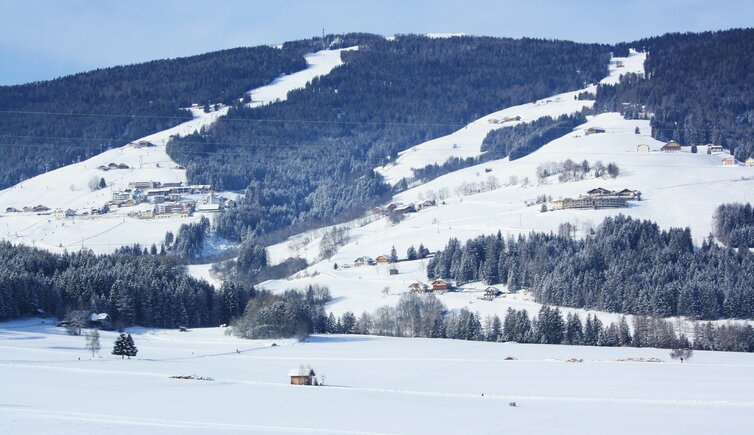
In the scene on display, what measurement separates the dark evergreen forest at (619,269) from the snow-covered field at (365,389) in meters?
15.7

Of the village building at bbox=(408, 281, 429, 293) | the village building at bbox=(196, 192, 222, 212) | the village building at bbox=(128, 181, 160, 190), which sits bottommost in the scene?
the village building at bbox=(408, 281, 429, 293)

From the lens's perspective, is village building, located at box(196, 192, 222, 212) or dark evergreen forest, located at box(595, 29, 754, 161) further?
dark evergreen forest, located at box(595, 29, 754, 161)

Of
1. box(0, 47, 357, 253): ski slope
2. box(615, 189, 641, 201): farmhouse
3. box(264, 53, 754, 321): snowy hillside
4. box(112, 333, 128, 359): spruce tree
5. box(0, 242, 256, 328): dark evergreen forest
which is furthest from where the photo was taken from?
box(0, 47, 357, 253): ski slope

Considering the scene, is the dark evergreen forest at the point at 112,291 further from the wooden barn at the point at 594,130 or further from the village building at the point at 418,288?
the wooden barn at the point at 594,130

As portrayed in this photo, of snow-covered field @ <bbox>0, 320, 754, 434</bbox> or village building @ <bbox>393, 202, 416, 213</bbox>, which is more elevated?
village building @ <bbox>393, 202, 416, 213</bbox>

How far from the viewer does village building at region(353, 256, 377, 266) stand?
114m

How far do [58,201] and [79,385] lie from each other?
425 ft

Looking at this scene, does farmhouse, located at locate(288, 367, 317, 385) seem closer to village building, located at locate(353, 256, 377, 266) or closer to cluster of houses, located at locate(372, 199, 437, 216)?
village building, located at locate(353, 256, 377, 266)

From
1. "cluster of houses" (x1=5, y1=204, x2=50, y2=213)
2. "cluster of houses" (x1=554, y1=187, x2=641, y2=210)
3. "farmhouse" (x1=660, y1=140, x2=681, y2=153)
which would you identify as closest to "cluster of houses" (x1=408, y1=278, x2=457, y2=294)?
"cluster of houses" (x1=554, y1=187, x2=641, y2=210)

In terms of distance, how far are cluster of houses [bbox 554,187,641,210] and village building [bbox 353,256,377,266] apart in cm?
2596

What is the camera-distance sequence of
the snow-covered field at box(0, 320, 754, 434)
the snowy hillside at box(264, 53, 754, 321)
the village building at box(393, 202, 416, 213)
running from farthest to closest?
the village building at box(393, 202, 416, 213)
the snowy hillside at box(264, 53, 754, 321)
the snow-covered field at box(0, 320, 754, 434)

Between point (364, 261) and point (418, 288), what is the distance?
17493mm

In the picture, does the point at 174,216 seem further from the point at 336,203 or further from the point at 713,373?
the point at 713,373

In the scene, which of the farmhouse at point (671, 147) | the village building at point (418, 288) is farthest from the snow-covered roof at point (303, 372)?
the farmhouse at point (671, 147)
